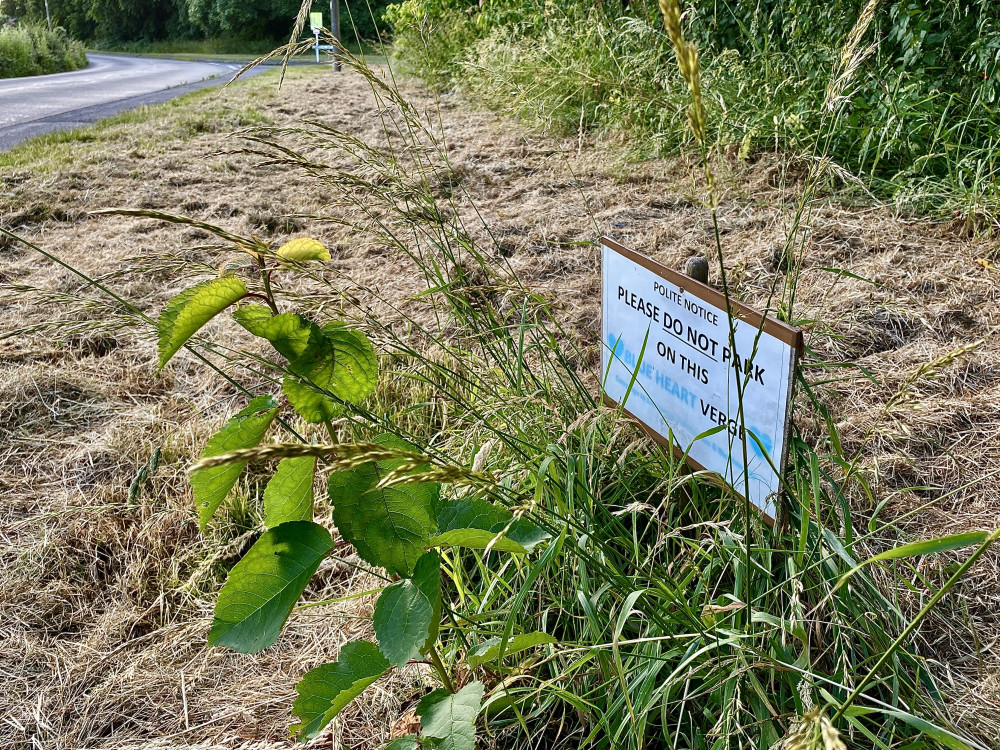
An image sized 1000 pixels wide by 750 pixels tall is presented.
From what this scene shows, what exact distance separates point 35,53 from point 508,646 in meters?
29.0

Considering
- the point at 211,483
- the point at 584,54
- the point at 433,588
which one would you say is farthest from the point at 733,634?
the point at 584,54

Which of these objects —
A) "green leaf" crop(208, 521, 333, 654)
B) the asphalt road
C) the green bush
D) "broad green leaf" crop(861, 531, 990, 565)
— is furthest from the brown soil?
the green bush

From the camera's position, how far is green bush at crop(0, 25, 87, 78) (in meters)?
22.3

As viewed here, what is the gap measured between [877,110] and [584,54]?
7.32 feet

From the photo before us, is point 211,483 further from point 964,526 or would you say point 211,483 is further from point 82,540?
point 964,526

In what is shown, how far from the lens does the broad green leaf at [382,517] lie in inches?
37.8

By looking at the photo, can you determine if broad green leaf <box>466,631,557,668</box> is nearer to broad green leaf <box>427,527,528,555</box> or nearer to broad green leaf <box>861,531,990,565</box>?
broad green leaf <box>427,527,528,555</box>

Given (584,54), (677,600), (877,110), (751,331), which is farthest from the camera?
(584,54)

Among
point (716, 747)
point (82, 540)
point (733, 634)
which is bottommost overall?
point (82, 540)

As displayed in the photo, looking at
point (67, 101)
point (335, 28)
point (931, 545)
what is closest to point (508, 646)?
point (931, 545)

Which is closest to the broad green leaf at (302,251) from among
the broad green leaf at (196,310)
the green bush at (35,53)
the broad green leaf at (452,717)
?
the broad green leaf at (196,310)

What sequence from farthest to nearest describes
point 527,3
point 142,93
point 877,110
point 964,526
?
point 142,93, point 527,3, point 877,110, point 964,526

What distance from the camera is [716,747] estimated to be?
41.3 inches

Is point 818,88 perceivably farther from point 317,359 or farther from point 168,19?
point 168,19
